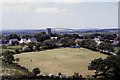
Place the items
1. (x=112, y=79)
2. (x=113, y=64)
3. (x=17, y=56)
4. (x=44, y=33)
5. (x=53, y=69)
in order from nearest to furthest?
(x=112, y=79) < (x=113, y=64) < (x=53, y=69) < (x=17, y=56) < (x=44, y=33)

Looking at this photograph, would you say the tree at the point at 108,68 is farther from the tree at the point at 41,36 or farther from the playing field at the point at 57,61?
the tree at the point at 41,36

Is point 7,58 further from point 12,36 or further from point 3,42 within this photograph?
point 12,36

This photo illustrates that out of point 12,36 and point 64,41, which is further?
point 12,36

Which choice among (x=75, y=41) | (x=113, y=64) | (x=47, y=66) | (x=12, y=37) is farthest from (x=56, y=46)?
(x=113, y=64)

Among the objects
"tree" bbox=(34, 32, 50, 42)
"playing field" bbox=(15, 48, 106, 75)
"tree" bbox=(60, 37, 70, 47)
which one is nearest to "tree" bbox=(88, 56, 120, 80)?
"playing field" bbox=(15, 48, 106, 75)

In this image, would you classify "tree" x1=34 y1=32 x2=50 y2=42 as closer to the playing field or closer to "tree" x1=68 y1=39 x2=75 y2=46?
"tree" x1=68 y1=39 x2=75 y2=46

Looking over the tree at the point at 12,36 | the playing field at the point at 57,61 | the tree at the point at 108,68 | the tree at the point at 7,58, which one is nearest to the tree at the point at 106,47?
the playing field at the point at 57,61

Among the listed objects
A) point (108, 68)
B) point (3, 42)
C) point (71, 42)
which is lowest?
point (108, 68)

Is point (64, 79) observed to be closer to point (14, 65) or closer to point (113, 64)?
point (113, 64)

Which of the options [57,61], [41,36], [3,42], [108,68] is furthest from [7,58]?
[41,36]
